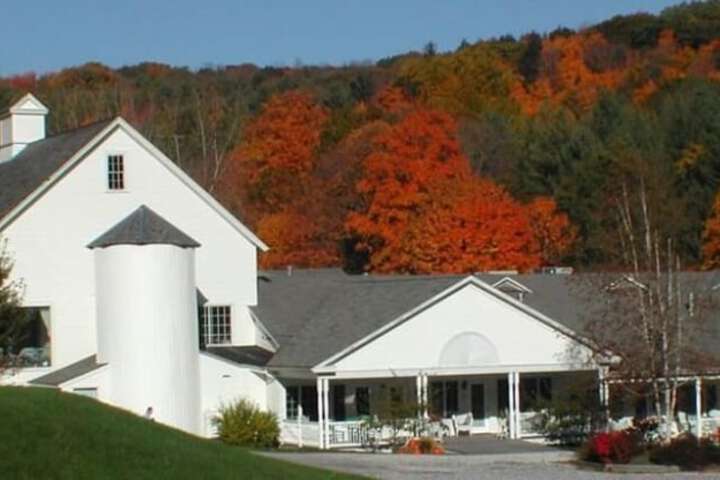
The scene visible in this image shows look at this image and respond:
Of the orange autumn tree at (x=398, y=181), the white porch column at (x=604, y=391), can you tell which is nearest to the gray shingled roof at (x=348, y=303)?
the white porch column at (x=604, y=391)

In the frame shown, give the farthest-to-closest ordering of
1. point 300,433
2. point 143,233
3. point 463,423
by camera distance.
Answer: point 463,423
point 143,233
point 300,433

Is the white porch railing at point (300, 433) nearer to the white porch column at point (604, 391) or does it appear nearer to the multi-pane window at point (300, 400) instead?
the multi-pane window at point (300, 400)

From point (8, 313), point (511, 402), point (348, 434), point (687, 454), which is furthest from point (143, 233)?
Answer: point (687, 454)

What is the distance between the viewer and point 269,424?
172ft

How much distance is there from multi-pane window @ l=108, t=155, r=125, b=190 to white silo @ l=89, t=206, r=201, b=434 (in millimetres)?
3201

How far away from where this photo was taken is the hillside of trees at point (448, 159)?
263 ft

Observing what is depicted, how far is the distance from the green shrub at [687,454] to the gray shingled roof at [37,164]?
845 inches

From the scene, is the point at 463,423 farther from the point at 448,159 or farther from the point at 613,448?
the point at 448,159

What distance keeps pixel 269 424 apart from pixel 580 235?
119 ft

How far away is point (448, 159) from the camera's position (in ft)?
283

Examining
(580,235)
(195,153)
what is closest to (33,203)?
(580,235)

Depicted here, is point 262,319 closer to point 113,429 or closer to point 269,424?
point 269,424

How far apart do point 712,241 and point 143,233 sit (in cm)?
3524

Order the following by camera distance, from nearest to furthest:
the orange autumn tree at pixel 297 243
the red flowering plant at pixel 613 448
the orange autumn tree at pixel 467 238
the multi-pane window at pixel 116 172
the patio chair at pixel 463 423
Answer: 1. the red flowering plant at pixel 613 448
2. the patio chair at pixel 463 423
3. the multi-pane window at pixel 116 172
4. the orange autumn tree at pixel 467 238
5. the orange autumn tree at pixel 297 243
